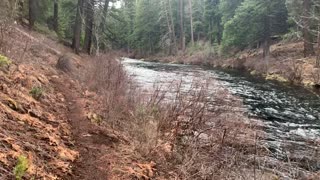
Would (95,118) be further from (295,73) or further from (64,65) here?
(295,73)

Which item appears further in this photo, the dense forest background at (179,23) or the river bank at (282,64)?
the dense forest background at (179,23)

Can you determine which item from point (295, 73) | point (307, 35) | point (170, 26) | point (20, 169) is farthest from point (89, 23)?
point (170, 26)

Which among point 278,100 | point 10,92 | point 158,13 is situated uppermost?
point 158,13

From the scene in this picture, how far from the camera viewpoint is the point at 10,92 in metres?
6.70

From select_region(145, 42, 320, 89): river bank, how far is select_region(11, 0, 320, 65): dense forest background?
1.02 metres

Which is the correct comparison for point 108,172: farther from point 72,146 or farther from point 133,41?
point 133,41

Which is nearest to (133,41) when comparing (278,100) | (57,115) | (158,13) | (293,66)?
(158,13)

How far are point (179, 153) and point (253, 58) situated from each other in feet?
86.9

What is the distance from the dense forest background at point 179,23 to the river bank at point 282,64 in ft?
3.35

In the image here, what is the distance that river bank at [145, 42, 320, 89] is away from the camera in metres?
20.9

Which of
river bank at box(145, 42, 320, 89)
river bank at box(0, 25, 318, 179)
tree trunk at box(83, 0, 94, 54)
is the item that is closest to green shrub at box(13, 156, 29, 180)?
river bank at box(0, 25, 318, 179)

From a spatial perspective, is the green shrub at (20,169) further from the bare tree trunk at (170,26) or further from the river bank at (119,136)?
the bare tree trunk at (170,26)

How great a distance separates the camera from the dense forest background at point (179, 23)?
24.6m

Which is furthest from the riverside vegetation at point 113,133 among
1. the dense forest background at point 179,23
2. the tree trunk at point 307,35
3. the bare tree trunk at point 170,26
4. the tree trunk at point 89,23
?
the bare tree trunk at point 170,26
